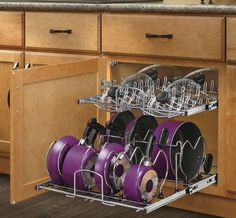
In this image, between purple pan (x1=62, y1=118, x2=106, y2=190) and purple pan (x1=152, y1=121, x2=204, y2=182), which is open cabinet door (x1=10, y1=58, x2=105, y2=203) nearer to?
purple pan (x1=62, y1=118, x2=106, y2=190)

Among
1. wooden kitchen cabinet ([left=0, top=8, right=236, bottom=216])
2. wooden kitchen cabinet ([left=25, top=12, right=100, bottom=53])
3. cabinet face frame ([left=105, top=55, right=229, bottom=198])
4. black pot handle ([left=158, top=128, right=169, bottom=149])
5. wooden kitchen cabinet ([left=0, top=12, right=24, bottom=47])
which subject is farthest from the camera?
wooden kitchen cabinet ([left=0, top=12, right=24, bottom=47])

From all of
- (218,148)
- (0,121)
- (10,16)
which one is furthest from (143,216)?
(10,16)

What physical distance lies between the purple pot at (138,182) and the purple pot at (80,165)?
0.18 m

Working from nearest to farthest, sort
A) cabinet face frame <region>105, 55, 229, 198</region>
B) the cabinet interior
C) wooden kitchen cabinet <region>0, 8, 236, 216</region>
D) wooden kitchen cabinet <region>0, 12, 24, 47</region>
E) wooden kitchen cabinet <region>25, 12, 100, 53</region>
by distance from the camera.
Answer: wooden kitchen cabinet <region>0, 8, 236, 216</region>
cabinet face frame <region>105, 55, 229, 198</region>
the cabinet interior
wooden kitchen cabinet <region>25, 12, 100, 53</region>
wooden kitchen cabinet <region>0, 12, 24, 47</region>

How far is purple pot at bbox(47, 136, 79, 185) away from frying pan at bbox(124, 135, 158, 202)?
0.93 feet

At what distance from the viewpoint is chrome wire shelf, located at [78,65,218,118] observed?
240 cm

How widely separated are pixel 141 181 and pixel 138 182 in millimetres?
15

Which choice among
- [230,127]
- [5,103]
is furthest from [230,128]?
[5,103]

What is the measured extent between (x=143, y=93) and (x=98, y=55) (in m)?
0.45

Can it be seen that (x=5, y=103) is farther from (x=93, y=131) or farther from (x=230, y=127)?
(x=230, y=127)

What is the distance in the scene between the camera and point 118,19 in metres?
2.77

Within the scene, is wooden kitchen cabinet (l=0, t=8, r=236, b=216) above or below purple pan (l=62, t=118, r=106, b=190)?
above

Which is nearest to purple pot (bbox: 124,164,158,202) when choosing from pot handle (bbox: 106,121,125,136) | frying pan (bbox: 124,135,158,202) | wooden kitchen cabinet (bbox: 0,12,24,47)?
frying pan (bbox: 124,135,158,202)

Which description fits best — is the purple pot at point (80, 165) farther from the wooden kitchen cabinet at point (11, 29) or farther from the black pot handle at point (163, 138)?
the wooden kitchen cabinet at point (11, 29)
